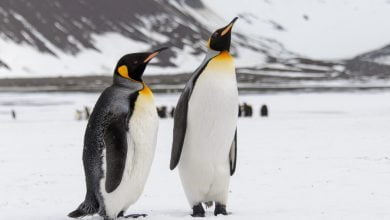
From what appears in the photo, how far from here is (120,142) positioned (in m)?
6.36

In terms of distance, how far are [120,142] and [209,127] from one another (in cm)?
128

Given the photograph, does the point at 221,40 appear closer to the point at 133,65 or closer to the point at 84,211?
the point at 133,65

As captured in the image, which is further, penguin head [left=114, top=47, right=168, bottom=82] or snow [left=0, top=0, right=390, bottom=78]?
snow [left=0, top=0, right=390, bottom=78]

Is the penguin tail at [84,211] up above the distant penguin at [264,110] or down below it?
below

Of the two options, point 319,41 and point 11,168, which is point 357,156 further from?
point 319,41

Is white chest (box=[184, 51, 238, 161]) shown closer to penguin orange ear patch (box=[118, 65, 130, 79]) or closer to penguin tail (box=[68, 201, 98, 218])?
penguin orange ear patch (box=[118, 65, 130, 79])

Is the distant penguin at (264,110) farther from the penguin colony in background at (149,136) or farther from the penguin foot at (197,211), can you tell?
the penguin foot at (197,211)

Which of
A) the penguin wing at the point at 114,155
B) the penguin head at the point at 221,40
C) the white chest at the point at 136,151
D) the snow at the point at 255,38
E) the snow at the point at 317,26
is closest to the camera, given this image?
the penguin wing at the point at 114,155

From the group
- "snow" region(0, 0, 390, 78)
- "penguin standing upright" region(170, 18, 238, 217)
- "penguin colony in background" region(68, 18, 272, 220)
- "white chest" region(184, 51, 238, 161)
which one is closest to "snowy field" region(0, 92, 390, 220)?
"penguin standing upright" region(170, 18, 238, 217)

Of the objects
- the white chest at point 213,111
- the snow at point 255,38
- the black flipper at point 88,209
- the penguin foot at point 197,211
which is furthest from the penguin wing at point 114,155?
the snow at point 255,38

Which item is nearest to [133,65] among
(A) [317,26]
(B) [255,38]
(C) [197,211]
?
(C) [197,211]

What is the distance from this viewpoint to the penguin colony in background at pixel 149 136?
6422mm

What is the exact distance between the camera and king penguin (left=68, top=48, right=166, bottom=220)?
636 centimetres

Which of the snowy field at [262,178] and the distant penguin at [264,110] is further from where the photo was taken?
the distant penguin at [264,110]
